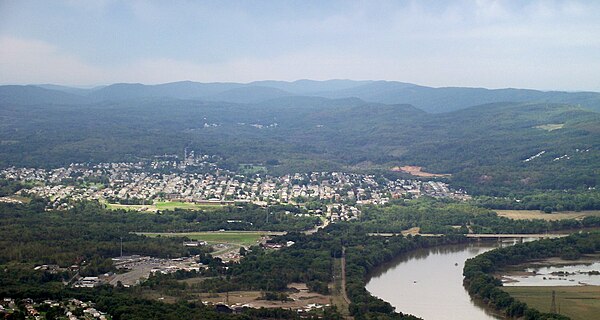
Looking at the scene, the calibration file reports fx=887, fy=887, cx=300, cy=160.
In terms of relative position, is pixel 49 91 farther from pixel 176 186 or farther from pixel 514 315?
pixel 514 315

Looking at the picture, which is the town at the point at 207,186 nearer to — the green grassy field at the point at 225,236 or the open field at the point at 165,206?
the open field at the point at 165,206

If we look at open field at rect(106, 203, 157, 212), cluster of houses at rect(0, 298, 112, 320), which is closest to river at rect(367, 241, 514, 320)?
cluster of houses at rect(0, 298, 112, 320)

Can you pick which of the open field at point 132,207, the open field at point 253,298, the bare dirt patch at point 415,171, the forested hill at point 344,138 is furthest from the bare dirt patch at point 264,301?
the bare dirt patch at point 415,171

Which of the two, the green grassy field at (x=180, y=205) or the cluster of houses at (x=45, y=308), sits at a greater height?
the cluster of houses at (x=45, y=308)

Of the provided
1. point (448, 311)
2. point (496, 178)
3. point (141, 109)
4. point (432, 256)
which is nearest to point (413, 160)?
point (496, 178)

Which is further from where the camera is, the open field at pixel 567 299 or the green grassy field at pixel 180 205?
the green grassy field at pixel 180 205

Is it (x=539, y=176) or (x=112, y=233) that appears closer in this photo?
(x=112, y=233)

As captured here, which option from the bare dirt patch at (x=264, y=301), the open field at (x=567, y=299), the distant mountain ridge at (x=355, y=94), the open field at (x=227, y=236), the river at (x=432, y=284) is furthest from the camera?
the distant mountain ridge at (x=355, y=94)

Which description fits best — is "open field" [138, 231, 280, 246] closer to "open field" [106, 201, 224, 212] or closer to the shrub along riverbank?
"open field" [106, 201, 224, 212]
